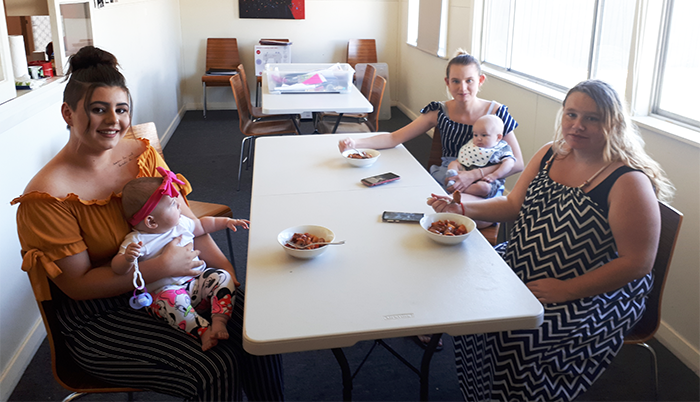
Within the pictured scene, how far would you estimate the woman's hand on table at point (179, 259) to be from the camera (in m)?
1.49

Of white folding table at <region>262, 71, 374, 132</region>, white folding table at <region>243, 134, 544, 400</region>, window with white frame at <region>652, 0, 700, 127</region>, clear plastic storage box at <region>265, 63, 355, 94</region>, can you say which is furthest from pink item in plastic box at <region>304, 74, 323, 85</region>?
window with white frame at <region>652, 0, 700, 127</region>

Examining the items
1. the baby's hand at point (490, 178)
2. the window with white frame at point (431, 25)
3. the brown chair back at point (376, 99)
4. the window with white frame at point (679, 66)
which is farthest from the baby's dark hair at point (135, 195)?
the window with white frame at point (431, 25)

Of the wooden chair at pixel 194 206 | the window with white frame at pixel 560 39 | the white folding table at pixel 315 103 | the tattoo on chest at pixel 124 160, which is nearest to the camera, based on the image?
the tattoo on chest at pixel 124 160

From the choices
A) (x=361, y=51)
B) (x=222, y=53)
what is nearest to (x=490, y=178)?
(x=361, y=51)

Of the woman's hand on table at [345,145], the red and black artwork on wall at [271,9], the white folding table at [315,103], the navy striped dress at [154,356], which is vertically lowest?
the navy striped dress at [154,356]

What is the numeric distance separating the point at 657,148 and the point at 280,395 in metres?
1.95

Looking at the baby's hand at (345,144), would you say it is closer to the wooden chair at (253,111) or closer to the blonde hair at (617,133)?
the blonde hair at (617,133)

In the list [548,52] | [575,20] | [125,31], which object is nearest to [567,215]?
[575,20]

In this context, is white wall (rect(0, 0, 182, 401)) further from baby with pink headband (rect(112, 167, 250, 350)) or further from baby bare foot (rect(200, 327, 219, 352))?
baby bare foot (rect(200, 327, 219, 352))

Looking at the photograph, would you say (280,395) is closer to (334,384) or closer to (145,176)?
(334,384)

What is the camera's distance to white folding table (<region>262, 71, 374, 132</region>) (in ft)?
11.4

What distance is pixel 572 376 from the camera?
1520 millimetres

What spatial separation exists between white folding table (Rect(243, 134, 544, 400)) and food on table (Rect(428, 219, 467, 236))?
4cm

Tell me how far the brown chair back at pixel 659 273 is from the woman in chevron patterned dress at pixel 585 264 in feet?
0.10
